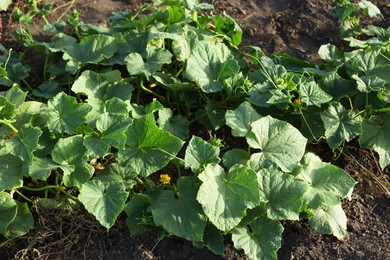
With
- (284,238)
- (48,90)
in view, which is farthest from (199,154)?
(48,90)

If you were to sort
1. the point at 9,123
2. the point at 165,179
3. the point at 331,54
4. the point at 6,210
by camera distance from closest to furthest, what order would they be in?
the point at 6,210 < the point at 9,123 < the point at 165,179 < the point at 331,54

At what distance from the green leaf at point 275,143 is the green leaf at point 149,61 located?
827 millimetres

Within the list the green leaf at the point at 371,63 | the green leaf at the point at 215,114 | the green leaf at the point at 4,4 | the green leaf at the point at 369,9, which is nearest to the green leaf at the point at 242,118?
the green leaf at the point at 215,114

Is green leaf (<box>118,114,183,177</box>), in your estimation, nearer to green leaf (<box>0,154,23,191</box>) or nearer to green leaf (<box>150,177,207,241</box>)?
green leaf (<box>150,177,207,241</box>)

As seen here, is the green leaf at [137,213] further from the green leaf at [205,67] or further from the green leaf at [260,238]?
the green leaf at [205,67]

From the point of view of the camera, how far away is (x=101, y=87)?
388 cm

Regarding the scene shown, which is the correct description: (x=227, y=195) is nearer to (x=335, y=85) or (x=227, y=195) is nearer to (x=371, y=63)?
(x=335, y=85)

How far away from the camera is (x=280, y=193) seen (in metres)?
3.23

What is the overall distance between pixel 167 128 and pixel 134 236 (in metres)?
0.72

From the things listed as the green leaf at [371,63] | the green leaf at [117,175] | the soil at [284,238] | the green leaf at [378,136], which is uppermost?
the green leaf at [371,63]

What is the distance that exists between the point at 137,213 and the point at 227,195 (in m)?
0.55

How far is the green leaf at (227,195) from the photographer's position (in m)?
3.11

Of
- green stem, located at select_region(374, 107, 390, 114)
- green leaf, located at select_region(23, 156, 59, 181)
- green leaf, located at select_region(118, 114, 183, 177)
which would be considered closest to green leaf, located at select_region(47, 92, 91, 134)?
green leaf, located at select_region(23, 156, 59, 181)

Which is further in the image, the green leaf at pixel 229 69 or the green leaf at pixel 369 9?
the green leaf at pixel 369 9
